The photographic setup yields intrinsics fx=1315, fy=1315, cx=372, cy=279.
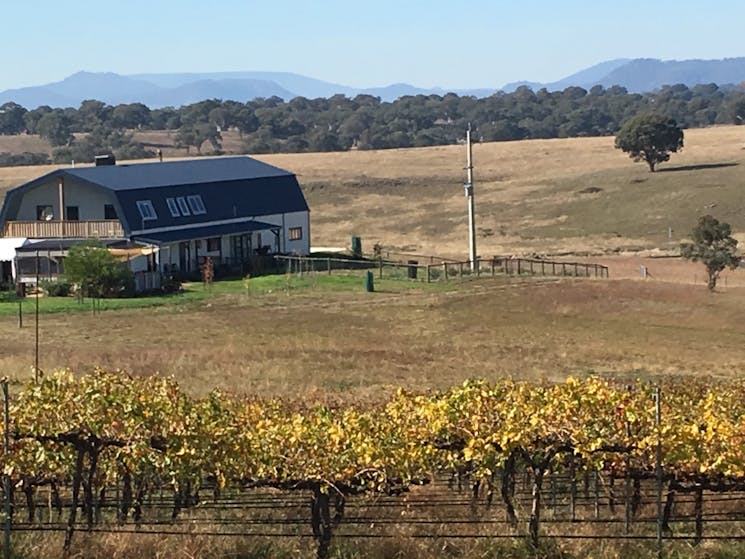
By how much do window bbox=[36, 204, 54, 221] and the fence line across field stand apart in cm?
1097

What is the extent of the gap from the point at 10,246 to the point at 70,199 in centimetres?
447

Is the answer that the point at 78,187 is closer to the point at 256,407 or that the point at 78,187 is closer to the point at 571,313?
the point at 571,313

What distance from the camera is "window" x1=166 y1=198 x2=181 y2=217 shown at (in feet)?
204

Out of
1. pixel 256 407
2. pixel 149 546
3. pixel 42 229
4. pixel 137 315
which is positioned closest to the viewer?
pixel 149 546

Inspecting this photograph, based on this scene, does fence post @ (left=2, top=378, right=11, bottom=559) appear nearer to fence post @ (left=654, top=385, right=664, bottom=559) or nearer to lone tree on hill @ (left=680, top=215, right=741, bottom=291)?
fence post @ (left=654, top=385, right=664, bottom=559)

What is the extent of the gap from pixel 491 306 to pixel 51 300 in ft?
56.4

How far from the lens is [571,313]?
4706cm

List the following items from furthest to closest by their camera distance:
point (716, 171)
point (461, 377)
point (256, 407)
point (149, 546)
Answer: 1. point (716, 171)
2. point (461, 377)
3. point (256, 407)
4. point (149, 546)

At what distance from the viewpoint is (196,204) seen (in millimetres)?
63750

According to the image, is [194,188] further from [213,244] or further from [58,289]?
[58,289]

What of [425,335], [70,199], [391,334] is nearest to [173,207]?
[70,199]

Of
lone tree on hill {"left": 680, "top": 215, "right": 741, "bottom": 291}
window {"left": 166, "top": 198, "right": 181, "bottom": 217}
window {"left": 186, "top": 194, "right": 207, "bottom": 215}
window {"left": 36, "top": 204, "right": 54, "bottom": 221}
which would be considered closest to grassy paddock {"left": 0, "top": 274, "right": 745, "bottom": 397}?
lone tree on hill {"left": 680, "top": 215, "right": 741, "bottom": 291}

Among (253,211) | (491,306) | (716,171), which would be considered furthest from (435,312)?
(716,171)

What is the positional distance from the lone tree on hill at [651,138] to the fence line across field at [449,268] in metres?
47.9
